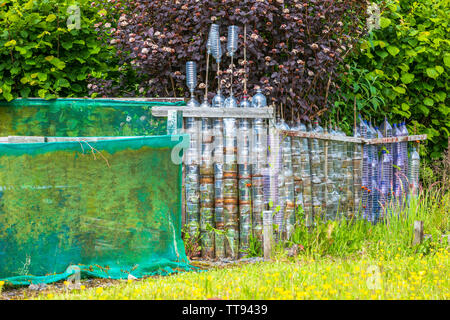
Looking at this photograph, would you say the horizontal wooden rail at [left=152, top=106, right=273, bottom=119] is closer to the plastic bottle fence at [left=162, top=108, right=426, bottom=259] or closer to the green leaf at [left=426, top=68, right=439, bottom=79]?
the plastic bottle fence at [left=162, top=108, right=426, bottom=259]

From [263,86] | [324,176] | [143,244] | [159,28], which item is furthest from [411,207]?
[159,28]

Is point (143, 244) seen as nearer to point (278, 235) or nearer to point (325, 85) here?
point (278, 235)

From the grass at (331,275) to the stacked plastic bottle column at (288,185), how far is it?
0.38ft

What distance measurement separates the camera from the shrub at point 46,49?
22.7 feet

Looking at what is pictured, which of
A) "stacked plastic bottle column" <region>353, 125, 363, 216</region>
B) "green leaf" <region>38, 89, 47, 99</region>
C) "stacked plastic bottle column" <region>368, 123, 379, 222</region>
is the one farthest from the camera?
"stacked plastic bottle column" <region>368, 123, 379, 222</region>

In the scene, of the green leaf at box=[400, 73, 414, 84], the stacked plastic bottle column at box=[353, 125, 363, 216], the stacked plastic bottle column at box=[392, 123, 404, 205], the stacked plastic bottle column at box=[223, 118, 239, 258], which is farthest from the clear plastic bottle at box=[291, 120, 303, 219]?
the green leaf at box=[400, 73, 414, 84]

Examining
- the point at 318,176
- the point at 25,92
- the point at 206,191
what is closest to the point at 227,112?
the point at 206,191

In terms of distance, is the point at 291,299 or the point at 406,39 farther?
the point at 406,39

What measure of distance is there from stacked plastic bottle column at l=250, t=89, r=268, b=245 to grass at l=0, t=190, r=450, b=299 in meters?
0.36

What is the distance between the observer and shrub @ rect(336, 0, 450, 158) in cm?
841

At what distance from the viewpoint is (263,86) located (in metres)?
6.60

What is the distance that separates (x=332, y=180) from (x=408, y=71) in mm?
3088

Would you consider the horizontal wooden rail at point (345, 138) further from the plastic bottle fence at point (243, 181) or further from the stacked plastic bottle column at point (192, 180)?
the stacked plastic bottle column at point (192, 180)

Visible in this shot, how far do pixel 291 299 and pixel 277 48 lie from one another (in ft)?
12.6
